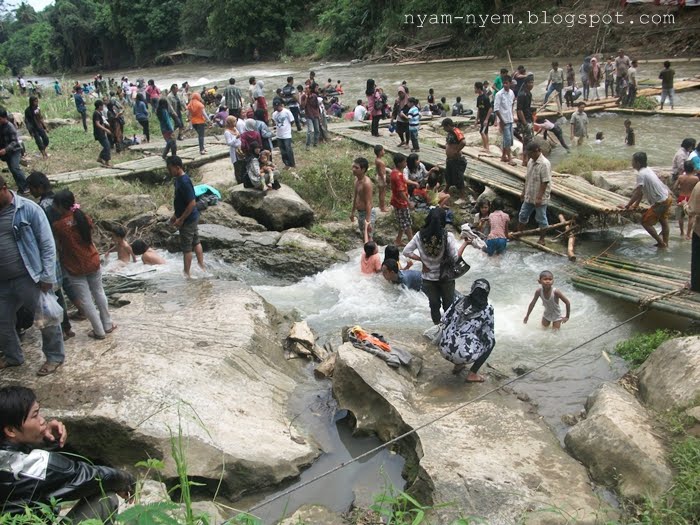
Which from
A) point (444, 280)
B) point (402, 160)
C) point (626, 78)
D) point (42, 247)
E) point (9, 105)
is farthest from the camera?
point (9, 105)

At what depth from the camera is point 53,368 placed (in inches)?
195

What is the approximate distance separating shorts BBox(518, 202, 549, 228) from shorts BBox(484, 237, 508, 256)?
54 centimetres

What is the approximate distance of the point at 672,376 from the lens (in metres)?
4.92

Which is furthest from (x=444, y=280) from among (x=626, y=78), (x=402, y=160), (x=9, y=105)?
(x=9, y=105)

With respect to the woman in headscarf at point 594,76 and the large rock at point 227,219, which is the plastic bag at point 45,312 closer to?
the large rock at point 227,219

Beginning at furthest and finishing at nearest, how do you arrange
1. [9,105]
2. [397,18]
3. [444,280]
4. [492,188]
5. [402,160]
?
[397,18] → [9,105] → [492,188] → [402,160] → [444,280]

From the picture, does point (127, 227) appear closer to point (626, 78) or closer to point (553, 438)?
point (553, 438)

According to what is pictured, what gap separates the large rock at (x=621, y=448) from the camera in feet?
13.3

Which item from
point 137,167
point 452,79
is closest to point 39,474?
point 137,167

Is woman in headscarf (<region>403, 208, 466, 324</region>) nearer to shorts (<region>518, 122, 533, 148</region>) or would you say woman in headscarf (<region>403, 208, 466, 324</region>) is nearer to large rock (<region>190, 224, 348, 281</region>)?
large rock (<region>190, 224, 348, 281</region>)

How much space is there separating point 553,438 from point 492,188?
639 centimetres

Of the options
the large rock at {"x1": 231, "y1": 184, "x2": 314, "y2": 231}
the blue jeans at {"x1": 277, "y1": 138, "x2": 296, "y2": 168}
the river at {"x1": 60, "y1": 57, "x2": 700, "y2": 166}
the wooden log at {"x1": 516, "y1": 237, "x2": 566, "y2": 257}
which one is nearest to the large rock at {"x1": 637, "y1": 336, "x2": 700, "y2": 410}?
the wooden log at {"x1": 516, "y1": 237, "x2": 566, "y2": 257}

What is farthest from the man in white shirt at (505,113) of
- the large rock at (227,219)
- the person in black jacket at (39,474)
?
the person in black jacket at (39,474)

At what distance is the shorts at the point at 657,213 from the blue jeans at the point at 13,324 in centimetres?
787
